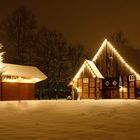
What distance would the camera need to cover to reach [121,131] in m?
10.4

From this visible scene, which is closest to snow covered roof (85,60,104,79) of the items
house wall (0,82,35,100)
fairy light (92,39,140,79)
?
fairy light (92,39,140,79)

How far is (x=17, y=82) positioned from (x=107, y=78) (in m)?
12.6

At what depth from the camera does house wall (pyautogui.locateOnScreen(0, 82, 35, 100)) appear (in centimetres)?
4447

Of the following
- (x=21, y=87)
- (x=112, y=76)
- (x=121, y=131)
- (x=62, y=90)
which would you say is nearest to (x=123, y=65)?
(x=112, y=76)

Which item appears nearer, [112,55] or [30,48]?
[112,55]

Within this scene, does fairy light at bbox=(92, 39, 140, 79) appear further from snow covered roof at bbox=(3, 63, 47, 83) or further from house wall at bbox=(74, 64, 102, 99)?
snow covered roof at bbox=(3, 63, 47, 83)

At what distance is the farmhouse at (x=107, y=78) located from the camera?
49.6 metres

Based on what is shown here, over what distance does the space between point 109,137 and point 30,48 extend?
48.0 m

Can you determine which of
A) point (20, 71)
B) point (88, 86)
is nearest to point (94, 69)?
point (88, 86)

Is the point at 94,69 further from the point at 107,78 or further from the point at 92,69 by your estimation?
the point at 107,78

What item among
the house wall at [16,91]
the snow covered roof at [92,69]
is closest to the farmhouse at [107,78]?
the snow covered roof at [92,69]

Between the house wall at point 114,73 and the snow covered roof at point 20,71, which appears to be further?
the house wall at point 114,73

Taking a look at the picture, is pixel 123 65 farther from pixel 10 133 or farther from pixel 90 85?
pixel 10 133

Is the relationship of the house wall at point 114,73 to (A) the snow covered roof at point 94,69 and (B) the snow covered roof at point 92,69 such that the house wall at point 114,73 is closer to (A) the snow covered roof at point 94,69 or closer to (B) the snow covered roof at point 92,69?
(A) the snow covered roof at point 94,69
